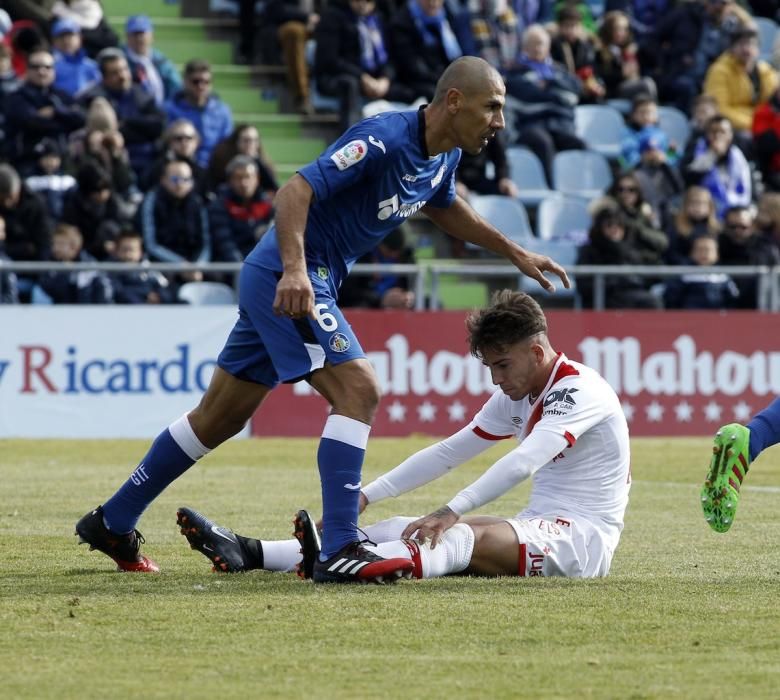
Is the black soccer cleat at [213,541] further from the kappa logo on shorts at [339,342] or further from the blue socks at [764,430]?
the blue socks at [764,430]

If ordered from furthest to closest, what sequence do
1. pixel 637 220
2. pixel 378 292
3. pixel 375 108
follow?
1. pixel 375 108
2. pixel 637 220
3. pixel 378 292

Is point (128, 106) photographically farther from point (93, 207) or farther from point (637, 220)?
point (637, 220)

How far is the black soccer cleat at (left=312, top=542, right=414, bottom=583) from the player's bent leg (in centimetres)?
127

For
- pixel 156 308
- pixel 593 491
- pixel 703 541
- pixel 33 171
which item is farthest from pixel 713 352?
pixel 593 491

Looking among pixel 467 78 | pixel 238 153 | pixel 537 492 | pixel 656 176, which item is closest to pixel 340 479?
pixel 537 492

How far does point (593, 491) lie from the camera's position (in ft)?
22.5

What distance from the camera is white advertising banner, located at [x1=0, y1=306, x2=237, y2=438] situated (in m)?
15.6

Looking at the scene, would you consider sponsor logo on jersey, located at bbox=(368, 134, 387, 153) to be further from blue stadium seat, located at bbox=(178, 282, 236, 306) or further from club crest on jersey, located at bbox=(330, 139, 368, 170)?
blue stadium seat, located at bbox=(178, 282, 236, 306)

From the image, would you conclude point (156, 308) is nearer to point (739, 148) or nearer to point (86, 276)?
point (86, 276)

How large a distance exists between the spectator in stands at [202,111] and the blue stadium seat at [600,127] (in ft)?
16.4

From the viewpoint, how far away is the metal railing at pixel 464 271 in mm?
15977

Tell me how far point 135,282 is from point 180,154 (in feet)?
7.10

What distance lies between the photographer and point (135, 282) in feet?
53.5

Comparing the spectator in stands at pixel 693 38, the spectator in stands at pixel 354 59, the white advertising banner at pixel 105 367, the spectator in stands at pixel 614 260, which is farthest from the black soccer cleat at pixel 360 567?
the spectator in stands at pixel 693 38
